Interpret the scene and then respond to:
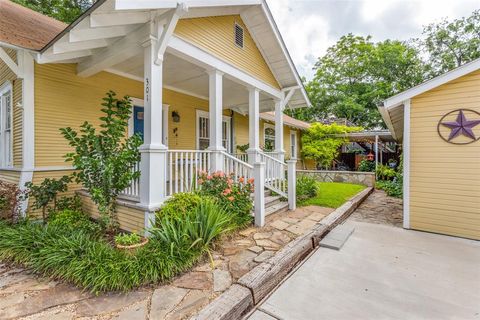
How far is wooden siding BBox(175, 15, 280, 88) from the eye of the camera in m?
4.66

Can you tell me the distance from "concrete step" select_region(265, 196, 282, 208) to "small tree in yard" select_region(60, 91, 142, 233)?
2951 millimetres

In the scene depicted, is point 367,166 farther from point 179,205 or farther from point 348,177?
point 179,205

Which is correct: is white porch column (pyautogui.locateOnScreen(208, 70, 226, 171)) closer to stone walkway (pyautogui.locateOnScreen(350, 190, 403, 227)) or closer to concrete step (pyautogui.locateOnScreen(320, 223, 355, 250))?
concrete step (pyautogui.locateOnScreen(320, 223, 355, 250))

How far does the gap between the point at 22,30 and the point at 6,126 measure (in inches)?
90.3

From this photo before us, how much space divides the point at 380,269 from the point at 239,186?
8.74 ft

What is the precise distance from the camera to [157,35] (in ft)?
12.6

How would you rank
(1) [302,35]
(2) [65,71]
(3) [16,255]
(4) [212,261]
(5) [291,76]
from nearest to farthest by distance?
(4) [212,261], (3) [16,255], (2) [65,71], (5) [291,76], (1) [302,35]

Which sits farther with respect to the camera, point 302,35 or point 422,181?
point 302,35

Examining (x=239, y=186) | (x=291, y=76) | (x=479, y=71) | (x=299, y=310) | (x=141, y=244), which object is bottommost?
(x=299, y=310)

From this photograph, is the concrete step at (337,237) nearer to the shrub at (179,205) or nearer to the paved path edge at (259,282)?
the paved path edge at (259,282)

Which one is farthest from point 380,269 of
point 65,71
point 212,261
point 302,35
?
point 302,35

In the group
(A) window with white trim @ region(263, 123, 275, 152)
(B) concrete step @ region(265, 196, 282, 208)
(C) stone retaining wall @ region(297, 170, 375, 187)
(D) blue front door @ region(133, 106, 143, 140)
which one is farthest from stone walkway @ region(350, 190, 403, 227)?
(D) blue front door @ region(133, 106, 143, 140)

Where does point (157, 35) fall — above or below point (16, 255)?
above

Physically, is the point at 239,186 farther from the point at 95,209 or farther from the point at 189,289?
the point at 95,209
